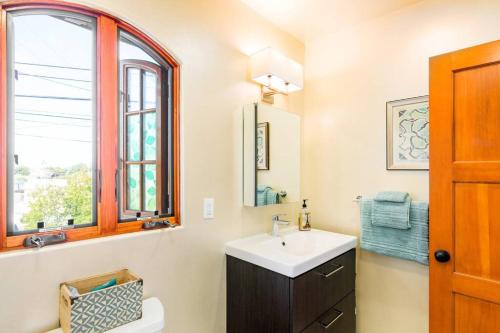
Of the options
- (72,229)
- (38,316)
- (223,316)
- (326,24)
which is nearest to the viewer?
(38,316)

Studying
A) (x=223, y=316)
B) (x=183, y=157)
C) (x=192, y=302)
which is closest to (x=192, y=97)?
(x=183, y=157)

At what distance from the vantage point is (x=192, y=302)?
1584mm

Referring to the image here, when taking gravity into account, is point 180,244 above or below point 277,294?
above

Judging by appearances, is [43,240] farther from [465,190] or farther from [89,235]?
[465,190]

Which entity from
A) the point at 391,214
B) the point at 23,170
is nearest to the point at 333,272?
the point at 391,214

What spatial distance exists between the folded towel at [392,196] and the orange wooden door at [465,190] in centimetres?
23

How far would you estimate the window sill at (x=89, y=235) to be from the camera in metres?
1.07

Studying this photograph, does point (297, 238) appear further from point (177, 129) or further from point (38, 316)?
point (38, 316)

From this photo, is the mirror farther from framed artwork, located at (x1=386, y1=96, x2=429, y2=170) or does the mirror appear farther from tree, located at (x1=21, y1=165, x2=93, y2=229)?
tree, located at (x1=21, y1=165, x2=93, y2=229)

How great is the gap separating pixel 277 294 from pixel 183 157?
3.04 ft

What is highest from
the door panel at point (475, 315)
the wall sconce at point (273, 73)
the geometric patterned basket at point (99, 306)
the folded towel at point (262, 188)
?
the wall sconce at point (273, 73)

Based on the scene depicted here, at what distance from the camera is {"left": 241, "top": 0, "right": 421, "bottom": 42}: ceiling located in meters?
1.89


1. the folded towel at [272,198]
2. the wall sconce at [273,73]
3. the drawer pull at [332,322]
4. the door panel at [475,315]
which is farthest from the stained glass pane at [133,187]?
the door panel at [475,315]

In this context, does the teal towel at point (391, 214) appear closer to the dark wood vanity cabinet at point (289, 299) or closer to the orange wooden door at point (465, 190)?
the orange wooden door at point (465, 190)
